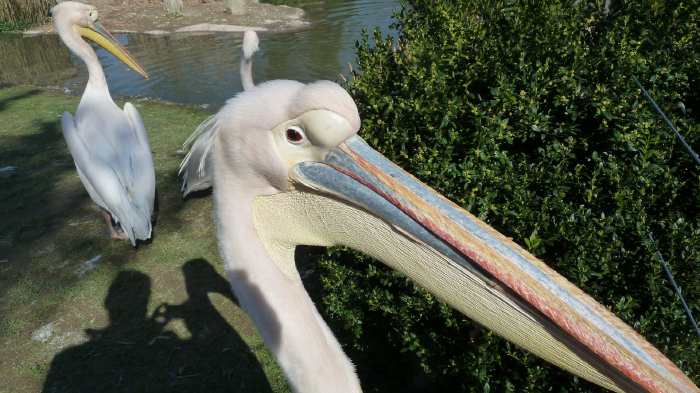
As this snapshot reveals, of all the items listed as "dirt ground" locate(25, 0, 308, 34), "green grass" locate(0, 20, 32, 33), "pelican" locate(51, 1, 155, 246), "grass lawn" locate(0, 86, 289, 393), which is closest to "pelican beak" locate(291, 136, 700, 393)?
"grass lawn" locate(0, 86, 289, 393)

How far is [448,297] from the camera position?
1.28m

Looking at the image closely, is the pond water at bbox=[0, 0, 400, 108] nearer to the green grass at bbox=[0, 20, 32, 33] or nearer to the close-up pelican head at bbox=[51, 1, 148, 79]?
the green grass at bbox=[0, 20, 32, 33]

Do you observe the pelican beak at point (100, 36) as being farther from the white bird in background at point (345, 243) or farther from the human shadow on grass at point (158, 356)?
the white bird in background at point (345, 243)

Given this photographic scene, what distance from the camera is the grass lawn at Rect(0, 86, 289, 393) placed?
9.92 ft

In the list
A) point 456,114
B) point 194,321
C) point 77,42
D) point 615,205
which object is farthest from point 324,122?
point 77,42

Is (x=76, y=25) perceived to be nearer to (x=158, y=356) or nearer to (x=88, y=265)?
(x=88, y=265)

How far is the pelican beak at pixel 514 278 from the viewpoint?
1.01m

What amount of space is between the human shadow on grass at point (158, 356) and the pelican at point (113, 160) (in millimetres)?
793

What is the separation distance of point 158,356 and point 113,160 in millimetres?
1962

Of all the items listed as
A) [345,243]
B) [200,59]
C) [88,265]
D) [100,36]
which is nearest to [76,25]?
[100,36]

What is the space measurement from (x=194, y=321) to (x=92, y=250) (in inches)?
62.7

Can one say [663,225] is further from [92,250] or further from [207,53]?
[207,53]

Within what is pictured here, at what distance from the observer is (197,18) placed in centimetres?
1591

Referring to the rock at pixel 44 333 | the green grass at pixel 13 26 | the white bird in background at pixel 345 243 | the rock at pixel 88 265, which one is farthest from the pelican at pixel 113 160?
the green grass at pixel 13 26
